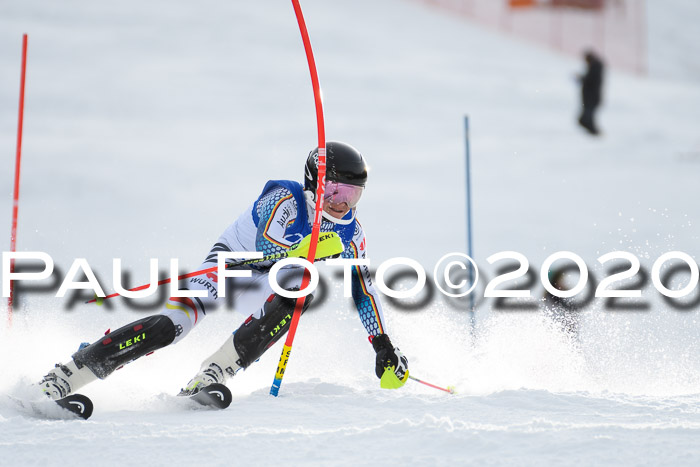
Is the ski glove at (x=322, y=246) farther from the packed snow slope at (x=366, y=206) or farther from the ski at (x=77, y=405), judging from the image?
the ski at (x=77, y=405)

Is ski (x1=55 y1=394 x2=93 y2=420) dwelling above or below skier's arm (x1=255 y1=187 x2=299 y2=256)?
below

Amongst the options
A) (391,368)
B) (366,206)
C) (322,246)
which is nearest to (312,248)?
(322,246)

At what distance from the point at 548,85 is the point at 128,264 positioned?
14.4 m

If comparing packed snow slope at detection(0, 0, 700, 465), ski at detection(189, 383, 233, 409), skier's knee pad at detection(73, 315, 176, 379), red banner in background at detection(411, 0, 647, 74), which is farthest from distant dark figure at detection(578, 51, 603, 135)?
ski at detection(189, 383, 233, 409)

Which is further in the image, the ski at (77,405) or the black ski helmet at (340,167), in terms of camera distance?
the black ski helmet at (340,167)

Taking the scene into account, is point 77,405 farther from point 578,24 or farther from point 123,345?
point 578,24

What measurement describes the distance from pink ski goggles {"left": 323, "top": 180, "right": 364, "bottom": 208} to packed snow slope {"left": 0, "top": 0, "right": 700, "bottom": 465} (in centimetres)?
82

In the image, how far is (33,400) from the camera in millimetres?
3125

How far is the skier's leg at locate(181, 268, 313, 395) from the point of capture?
3.41m

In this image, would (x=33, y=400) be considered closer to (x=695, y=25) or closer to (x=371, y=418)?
(x=371, y=418)

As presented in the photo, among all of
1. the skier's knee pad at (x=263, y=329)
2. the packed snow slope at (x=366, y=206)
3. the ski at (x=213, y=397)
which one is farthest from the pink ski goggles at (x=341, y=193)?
the ski at (x=213, y=397)

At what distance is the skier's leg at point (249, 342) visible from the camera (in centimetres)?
341

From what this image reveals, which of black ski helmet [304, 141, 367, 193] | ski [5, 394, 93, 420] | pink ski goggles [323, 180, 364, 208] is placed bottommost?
ski [5, 394, 93, 420]

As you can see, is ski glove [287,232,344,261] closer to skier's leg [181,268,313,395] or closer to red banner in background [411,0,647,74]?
skier's leg [181,268,313,395]
